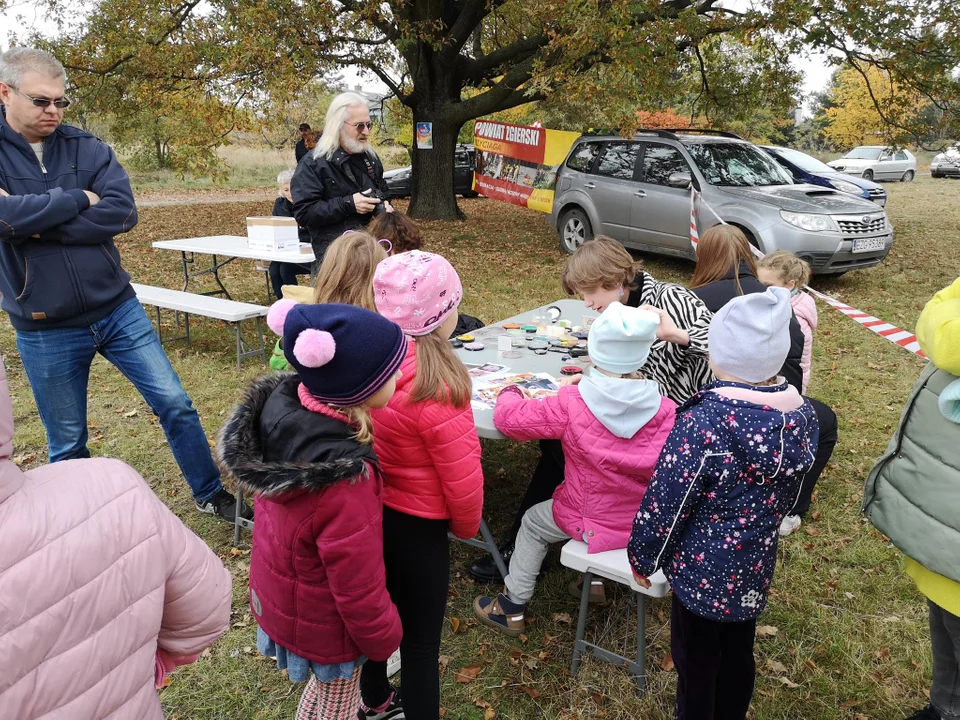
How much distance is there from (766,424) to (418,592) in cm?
118

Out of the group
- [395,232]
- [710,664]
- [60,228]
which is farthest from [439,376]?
[60,228]

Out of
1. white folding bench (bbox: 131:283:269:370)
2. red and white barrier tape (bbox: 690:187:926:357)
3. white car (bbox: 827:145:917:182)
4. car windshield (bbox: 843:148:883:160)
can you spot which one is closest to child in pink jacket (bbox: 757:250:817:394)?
red and white barrier tape (bbox: 690:187:926:357)

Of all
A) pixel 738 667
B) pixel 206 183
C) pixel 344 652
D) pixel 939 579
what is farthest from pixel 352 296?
pixel 206 183

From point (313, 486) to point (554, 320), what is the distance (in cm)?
314

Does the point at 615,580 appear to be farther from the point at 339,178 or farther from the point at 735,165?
the point at 735,165

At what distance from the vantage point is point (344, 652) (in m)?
2.01

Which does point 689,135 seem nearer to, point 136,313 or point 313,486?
point 136,313

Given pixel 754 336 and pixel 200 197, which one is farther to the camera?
pixel 200 197

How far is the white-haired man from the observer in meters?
4.37

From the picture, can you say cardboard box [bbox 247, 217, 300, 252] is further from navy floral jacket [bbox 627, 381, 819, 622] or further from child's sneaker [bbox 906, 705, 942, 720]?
child's sneaker [bbox 906, 705, 942, 720]

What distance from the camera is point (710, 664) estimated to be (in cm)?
219

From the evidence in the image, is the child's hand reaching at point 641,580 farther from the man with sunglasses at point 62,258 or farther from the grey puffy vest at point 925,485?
the man with sunglasses at point 62,258


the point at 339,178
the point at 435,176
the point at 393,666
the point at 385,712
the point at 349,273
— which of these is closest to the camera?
the point at 385,712

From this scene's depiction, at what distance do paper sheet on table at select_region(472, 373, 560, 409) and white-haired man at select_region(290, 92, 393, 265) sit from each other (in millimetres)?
1538
